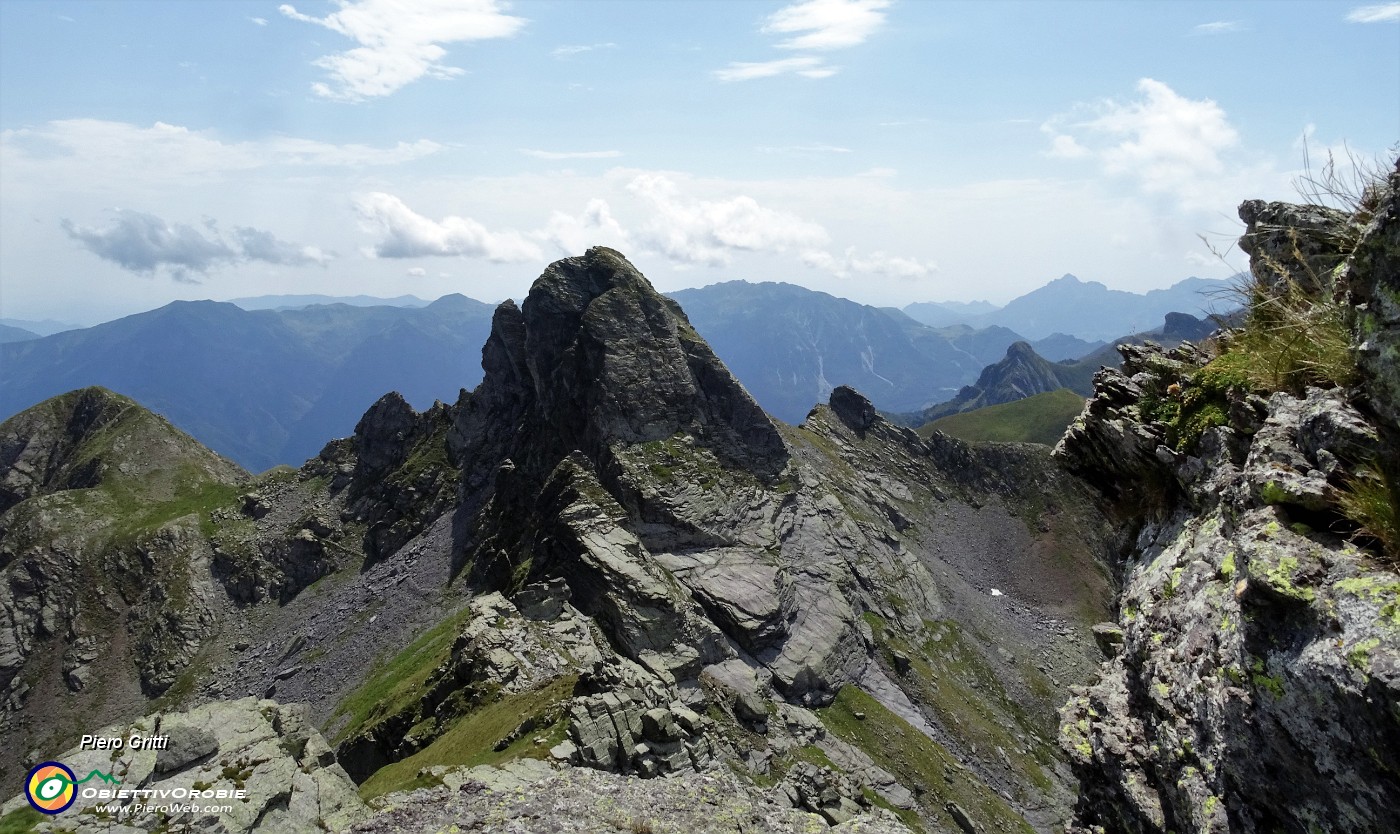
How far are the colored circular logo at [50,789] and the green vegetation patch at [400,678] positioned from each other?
96.8ft

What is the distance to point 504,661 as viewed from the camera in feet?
131

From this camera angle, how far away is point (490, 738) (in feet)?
98.6

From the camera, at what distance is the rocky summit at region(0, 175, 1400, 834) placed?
31.3ft

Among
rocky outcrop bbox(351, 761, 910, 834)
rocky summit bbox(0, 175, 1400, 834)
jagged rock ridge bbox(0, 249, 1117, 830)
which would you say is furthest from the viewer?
jagged rock ridge bbox(0, 249, 1117, 830)

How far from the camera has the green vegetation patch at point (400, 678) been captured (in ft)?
164

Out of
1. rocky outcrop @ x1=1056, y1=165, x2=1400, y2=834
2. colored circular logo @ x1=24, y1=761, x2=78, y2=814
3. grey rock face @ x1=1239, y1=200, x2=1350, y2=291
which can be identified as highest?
grey rock face @ x1=1239, y1=200, x2=1350, y2=291

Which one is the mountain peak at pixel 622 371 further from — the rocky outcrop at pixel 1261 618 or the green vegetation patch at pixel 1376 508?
the green vegetation patch at pixel 1376 508

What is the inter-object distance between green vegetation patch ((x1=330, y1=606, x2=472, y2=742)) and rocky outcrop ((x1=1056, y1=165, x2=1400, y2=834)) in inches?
1817

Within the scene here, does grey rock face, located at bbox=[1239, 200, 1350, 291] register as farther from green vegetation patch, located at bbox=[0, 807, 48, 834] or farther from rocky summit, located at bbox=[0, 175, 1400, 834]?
green vegetation patch, located at bbox=[0, 807, 48, 834]

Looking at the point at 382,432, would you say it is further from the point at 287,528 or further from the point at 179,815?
the point at 179,815

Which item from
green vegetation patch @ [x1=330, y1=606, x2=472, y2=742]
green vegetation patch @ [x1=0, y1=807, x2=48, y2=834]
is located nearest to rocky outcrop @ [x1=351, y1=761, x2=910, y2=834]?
green vegetation patch @ [x1=0, y1=807, x2=48, y2=834]

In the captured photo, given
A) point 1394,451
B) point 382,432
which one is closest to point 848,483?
point 382,432

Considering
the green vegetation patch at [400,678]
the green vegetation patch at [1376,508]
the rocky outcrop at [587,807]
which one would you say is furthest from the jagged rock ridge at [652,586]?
the green vegetation patch at [1376,508]

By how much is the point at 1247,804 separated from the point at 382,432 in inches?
5109
